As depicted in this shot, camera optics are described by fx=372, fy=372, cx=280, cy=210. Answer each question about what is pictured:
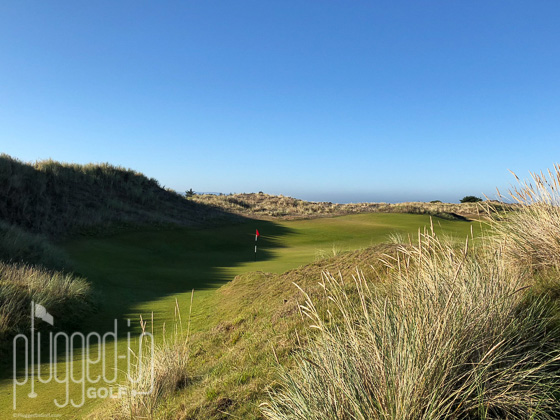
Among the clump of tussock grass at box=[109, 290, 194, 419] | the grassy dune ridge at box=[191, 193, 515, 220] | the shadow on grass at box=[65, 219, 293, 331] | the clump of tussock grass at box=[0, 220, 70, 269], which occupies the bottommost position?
the shadow on grass at box=[65, 219, 293, 331]

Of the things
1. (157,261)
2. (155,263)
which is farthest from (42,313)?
(157,261)

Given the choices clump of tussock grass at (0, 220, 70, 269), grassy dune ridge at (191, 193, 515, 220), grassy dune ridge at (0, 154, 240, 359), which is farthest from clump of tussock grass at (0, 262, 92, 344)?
grassy dune ridge at (191, 193, 515, 220)

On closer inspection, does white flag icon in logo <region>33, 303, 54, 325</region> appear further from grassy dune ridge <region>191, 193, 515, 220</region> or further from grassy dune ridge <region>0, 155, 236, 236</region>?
grassy dune ridge <region>191, 193, 515, 220</region>

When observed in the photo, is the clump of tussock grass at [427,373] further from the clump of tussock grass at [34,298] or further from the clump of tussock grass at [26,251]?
the clump of tussock grass at [26,251]

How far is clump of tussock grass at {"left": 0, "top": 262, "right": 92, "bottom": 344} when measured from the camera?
6.41 meters

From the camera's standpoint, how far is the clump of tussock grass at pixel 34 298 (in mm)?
6414

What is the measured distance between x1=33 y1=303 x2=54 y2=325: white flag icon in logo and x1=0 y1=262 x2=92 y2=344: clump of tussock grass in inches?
5.1

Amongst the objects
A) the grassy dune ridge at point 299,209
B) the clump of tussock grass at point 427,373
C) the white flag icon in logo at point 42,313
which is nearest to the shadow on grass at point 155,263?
the white flag icon in logo at point 42,313

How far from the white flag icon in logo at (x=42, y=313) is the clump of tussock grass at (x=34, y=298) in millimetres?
129

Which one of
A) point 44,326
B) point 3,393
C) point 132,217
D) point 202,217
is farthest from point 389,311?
point 202,217

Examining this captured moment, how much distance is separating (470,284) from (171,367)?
296 centimetres

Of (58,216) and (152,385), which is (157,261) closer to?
→ (58,216)

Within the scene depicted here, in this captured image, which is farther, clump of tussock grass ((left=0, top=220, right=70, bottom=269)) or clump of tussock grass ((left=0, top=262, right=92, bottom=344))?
clump of tussock grass ((left=0, top=220, right=70, bottom=269))

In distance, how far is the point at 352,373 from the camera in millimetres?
2295
